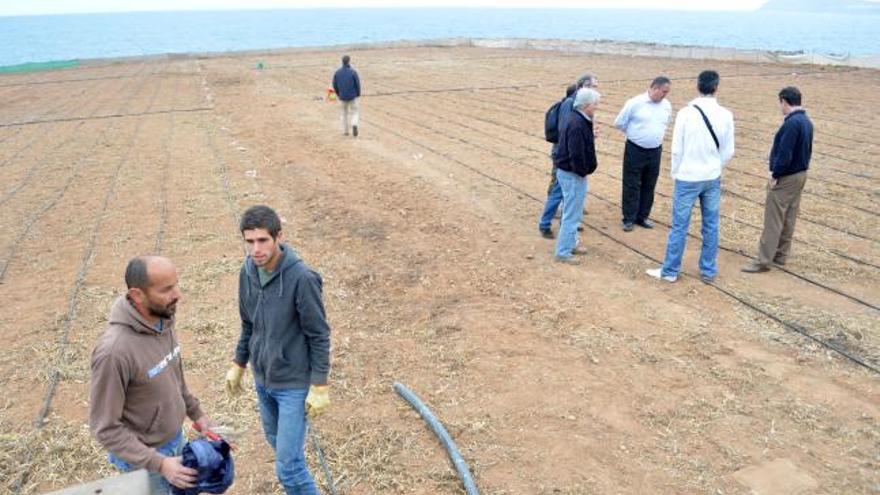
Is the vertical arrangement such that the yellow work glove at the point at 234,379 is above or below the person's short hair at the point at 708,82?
below

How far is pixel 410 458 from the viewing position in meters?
4.21

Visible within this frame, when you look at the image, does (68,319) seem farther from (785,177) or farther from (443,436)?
(785,177)

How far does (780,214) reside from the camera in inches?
261

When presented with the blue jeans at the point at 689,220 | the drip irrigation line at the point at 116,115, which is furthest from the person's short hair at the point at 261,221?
the drip irrigation line at the point at 116,115

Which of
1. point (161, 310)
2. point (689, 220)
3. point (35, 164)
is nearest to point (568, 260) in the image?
→ point (689, 220)

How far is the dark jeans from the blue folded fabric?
6.17 metres

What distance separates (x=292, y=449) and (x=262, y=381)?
0.39 meters

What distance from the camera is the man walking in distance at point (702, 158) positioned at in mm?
6074

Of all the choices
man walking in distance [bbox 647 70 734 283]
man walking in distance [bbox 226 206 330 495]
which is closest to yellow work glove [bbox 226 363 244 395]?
man walking in distance [bbox 226 206 330 495]

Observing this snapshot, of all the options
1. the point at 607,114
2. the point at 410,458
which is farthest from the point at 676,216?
the point at 607,114

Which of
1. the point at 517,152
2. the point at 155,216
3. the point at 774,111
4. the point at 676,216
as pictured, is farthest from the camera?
the point at 774,111

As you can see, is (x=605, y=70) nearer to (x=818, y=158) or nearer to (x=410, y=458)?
(x=818, y=158)

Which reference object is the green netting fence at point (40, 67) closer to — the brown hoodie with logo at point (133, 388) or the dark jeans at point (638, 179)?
the dark jeans at point (638, 179)

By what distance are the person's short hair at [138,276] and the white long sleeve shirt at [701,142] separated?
5.05 m
